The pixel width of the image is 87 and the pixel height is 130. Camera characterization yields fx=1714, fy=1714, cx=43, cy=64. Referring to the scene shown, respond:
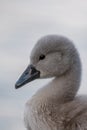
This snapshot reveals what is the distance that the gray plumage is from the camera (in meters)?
12.6

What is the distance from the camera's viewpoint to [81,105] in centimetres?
1264

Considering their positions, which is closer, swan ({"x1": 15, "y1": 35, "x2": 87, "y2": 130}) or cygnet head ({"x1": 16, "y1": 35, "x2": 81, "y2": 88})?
swan ({"x1": 15, "y1": 35, "x2": 87, "y2": 130})

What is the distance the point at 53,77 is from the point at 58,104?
0.94ft

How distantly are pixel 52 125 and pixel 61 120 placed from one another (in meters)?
0.08

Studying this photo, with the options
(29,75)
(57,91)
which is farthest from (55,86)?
(29,75)

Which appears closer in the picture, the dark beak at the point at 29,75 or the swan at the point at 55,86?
the swan at the point at 55,86

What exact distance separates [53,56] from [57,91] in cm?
26

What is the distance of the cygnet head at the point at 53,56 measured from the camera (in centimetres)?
1275

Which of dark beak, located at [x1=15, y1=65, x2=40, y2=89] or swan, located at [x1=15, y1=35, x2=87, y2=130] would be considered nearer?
swan, located at [x1=15, y1=35, x2=87, y2=130]

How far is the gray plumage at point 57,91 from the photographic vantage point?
12.6m

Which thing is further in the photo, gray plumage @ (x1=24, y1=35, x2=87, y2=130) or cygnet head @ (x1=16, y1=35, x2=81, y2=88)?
cygnet head @ (x1=16, y1=35, x2=81, y2=88)

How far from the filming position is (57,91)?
12.8m

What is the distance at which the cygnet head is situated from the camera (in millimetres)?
12750

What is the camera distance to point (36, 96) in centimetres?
1282
